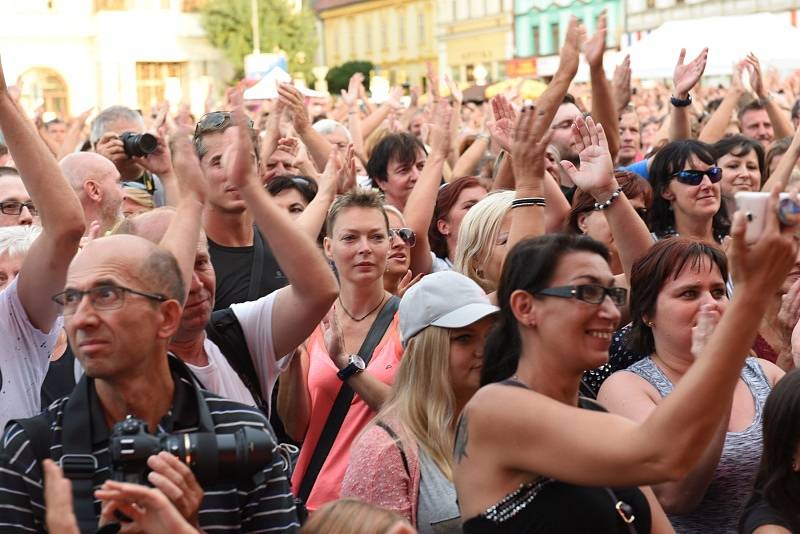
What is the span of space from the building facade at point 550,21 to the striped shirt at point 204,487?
172ft

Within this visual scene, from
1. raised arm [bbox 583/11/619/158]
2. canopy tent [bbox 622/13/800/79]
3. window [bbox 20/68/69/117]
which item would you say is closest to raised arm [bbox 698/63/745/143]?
raised arm [bbox 583/11/619/158]

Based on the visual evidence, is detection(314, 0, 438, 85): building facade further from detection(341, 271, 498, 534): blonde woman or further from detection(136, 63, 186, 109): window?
detection(341, 271, 498, 534): blonde woman

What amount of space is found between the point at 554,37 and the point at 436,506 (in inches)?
2254

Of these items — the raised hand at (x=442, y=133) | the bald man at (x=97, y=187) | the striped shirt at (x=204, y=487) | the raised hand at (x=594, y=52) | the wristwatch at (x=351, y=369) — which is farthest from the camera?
the raised hand at (x=594, y=52)

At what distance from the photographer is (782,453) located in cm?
358

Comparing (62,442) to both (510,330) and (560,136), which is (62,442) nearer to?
(510,330)

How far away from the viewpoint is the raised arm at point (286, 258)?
3.56m

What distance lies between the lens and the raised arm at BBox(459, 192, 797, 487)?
2633mm

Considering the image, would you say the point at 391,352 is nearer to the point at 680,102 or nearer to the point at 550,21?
the point at 680,102

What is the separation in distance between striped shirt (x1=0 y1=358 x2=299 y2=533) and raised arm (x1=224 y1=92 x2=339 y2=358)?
2.10ft

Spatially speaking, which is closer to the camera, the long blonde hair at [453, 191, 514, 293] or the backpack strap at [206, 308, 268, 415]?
the backpack strap at [206, 308, 268, 415]

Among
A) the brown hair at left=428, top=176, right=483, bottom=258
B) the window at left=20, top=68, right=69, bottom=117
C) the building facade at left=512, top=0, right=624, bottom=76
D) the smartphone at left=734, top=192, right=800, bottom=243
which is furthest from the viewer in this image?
the window at left=20, top=68, right=69, bottom=117

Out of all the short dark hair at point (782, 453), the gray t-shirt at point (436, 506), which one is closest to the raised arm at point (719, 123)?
the short dark hair at point (782, 453)

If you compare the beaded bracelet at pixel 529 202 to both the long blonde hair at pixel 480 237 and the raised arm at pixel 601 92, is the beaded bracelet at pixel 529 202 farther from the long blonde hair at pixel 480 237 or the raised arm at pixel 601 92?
the raised arm at pixel 601 92
